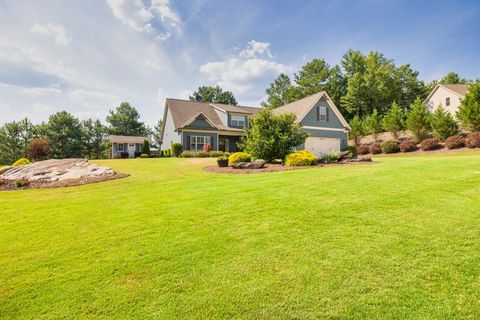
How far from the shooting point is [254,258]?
3.61 m

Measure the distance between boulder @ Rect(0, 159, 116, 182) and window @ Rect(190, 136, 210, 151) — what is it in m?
14.7

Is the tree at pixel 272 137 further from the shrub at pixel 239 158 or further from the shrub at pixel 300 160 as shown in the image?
the shrub at pixel 300 160

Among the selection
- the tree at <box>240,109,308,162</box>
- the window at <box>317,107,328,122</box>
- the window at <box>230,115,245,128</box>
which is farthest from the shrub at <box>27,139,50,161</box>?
the window at <box>317,107,328,122</box>

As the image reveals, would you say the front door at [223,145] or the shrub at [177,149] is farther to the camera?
the front door at [223,145]

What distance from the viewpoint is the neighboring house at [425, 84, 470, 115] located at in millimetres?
31734

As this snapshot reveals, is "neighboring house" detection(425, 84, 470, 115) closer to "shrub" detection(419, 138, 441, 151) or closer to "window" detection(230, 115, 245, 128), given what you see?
"shrub" detection(419, 138, 441, 151)

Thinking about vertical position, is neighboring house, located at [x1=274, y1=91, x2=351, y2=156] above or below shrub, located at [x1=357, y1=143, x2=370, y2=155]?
→ above

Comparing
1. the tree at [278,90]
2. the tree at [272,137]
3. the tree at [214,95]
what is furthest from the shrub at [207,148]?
the tree at [214,95]

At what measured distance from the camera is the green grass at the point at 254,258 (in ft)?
8.92

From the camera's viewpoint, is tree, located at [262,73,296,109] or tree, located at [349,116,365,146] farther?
tree, located at [262,73,296,109]

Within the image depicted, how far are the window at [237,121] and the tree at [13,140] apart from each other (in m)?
44.2

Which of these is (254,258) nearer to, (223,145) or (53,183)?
(53,183)

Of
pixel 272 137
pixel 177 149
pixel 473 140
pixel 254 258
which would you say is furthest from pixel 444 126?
pixel 254 258

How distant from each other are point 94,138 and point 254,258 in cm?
5960
